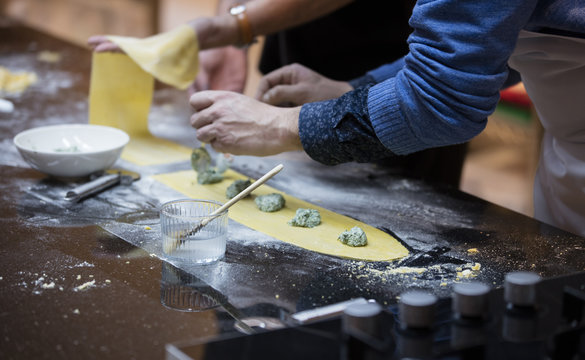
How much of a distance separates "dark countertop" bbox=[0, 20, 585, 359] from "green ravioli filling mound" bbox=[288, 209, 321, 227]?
0.10 m

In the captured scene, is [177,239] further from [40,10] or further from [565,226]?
[40,10]

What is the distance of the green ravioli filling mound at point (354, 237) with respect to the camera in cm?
124

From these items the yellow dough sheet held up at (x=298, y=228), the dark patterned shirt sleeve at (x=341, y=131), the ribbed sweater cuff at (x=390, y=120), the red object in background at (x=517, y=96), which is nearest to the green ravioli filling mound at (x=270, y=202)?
the yellow dough sheet held up at (x=298, y=228)

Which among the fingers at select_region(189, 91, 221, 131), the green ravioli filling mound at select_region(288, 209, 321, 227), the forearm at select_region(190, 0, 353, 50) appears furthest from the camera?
the forearm at select_region(190, 0, 353, 50)

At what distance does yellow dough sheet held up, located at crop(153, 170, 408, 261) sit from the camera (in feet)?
4.02

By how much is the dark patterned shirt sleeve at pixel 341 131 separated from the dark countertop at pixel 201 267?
18 cm

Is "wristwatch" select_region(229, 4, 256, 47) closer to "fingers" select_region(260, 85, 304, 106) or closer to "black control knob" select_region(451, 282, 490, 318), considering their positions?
"fingers" select_region(260, 85, 304, 106)

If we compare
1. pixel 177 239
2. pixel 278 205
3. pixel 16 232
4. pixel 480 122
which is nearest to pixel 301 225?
pixel 278 205

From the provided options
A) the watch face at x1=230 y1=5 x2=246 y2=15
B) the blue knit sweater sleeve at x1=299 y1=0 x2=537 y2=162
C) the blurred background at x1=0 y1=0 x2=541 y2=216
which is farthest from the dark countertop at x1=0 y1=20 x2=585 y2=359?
the blurred background at x1=0 y1=0 x2=541 y2=216

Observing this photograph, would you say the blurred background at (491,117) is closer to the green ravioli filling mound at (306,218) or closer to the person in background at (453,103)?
the person in background at (453,103)

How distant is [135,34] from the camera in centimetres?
498

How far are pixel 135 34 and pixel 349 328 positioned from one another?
4632 millimetres

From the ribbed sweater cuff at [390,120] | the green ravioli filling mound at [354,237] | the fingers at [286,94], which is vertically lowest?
the green ravioli filling mound at [354,237]

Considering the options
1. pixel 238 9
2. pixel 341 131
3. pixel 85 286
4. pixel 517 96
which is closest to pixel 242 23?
pixel 238 9
